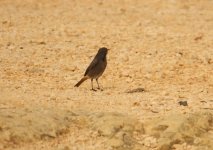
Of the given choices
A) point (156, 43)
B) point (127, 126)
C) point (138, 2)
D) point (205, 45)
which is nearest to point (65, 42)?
point (156, 43)

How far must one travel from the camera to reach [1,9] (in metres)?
18.3

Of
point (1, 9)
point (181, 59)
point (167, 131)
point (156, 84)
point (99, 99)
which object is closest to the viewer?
point (167, 131)

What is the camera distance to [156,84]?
11.9 meters

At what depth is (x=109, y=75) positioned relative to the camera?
12656 mm

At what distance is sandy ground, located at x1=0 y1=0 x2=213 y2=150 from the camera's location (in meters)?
8.34

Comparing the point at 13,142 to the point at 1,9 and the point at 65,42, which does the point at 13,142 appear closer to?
the point at 65,42

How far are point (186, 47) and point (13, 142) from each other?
7431 mm

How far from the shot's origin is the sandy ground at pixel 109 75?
8.34 m

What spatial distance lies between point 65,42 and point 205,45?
10.5 ft

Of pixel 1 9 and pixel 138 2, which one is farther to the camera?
pixel 138 2

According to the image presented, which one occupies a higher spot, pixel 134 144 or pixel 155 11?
pixel 155 11

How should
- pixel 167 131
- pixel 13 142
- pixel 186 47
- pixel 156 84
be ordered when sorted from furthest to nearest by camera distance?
pixel 186 47 < pixel 156 84 < pixel 167 131 < pixel 13 142

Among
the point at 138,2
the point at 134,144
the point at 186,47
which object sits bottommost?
the point at 134,144

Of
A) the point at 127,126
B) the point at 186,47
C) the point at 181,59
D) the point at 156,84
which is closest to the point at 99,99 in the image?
the point at 127,126
